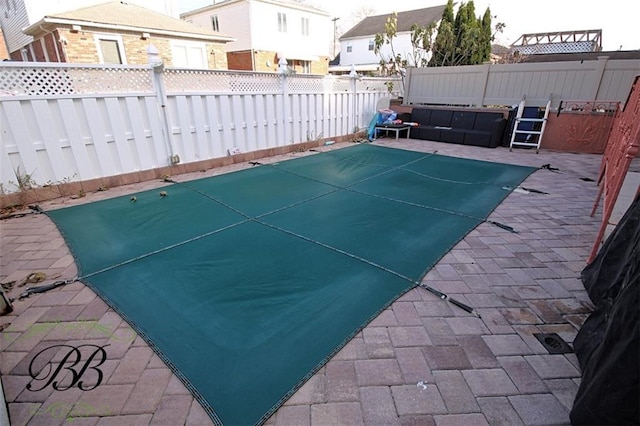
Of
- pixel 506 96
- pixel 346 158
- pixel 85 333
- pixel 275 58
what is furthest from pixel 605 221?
pixel 275 58

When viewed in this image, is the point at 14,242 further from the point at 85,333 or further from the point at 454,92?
the point at 454,92

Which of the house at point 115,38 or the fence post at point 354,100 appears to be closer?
the fence post at point 354,100

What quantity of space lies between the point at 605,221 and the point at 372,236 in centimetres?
168

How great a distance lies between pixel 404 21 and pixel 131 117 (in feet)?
71.5

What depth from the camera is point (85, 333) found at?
68.8 inches

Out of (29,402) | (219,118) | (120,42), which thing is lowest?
(29,402)

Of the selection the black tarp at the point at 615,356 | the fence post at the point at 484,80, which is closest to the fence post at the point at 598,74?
the fence post at the point at 484,80

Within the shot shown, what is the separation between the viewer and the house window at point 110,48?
941 cm

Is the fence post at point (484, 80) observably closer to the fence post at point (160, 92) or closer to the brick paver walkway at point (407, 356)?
the brick paver walkway at point (407, 356)

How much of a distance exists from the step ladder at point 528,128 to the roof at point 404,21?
15.6 meters

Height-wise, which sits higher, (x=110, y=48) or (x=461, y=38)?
(x=461, y=38)

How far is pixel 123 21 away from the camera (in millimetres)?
9570

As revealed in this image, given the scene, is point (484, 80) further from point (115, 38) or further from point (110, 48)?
point (110, 48)
